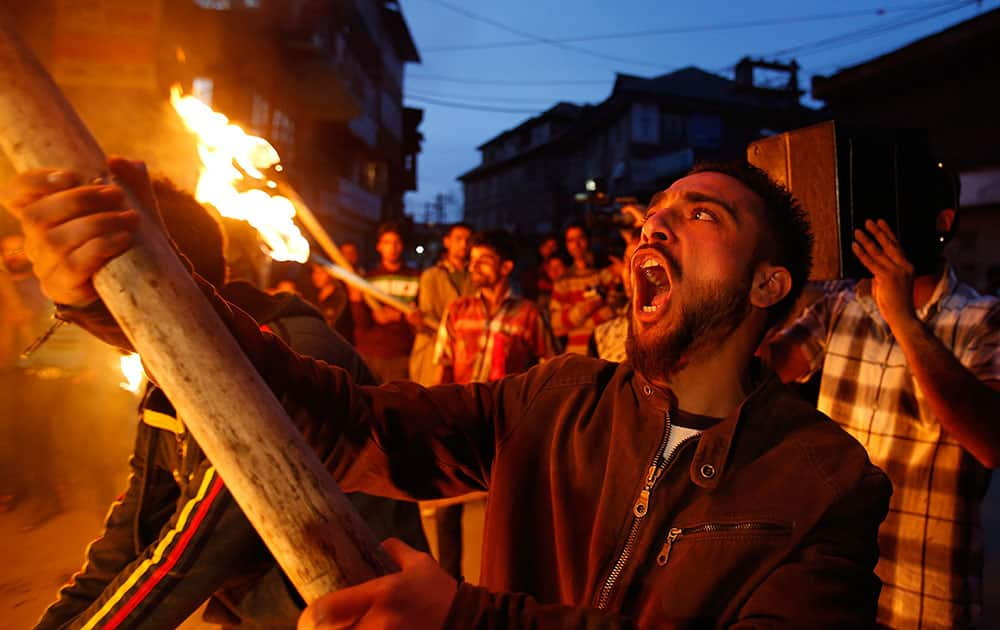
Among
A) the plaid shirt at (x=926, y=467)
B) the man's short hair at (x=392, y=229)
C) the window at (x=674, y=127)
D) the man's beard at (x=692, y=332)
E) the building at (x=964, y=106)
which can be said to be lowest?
the plaid shirt at (x=926, y=467)

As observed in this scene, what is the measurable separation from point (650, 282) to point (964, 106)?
1971cm

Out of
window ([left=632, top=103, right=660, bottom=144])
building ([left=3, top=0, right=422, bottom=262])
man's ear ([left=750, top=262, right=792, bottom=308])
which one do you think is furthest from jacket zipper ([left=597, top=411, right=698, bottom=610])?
window ([left=632, top=103, right=660, bottom=144])

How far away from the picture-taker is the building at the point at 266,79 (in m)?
8.91

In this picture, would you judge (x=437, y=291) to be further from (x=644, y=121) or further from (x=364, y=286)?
(x=644, y=121)

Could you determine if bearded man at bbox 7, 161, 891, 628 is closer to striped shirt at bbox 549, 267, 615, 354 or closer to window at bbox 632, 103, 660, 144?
striped shirt at bbox 549, 267, 615, 354

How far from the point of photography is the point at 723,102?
34.3 m

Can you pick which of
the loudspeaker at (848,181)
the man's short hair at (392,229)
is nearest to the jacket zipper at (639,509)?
the loudspeaker at (848,181)

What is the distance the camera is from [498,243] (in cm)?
495

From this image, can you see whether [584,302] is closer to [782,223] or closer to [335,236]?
[782,223]

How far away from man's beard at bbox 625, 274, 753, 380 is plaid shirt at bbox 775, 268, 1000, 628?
1.32m

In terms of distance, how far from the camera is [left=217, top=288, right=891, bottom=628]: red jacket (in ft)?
3.85

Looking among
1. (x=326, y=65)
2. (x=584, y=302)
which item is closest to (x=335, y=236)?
(x=326, y=65)

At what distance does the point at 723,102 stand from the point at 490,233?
33.7 metres

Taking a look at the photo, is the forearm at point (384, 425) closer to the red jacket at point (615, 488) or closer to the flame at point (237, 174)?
the red jacket at point (615, 488)
